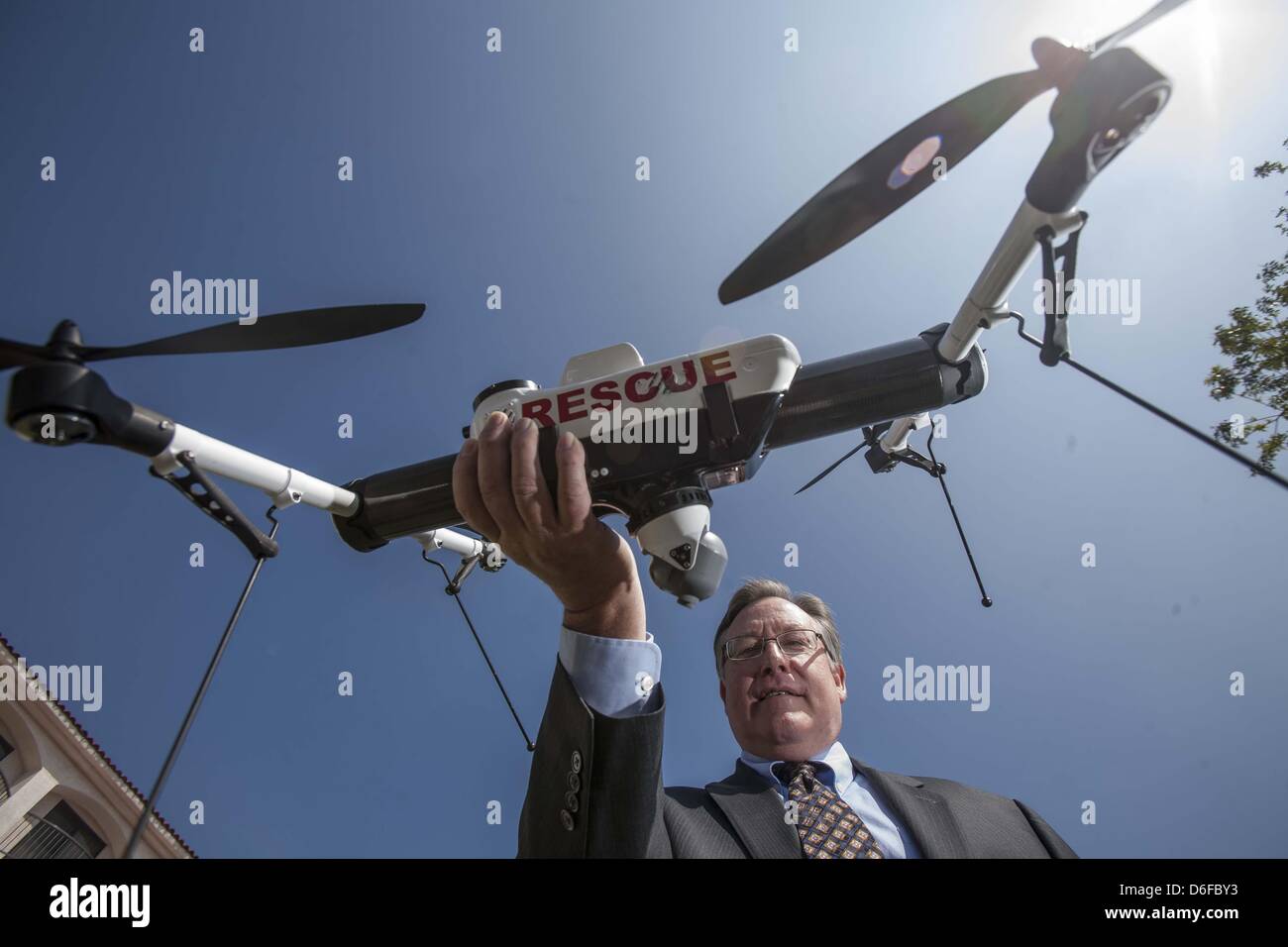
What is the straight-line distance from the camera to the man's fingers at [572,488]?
1888 millimetres

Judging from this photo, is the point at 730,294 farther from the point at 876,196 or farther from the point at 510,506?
the point at 510,506

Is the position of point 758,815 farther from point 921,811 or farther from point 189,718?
point 189,718

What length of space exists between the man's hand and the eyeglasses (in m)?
1.11

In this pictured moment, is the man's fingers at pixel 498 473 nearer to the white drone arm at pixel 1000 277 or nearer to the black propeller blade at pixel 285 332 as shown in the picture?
the black propeller blade at pixel 285 332

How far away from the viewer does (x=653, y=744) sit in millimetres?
1654

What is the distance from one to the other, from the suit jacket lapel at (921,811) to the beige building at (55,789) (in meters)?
13.9

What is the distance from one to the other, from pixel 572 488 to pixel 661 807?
1007mm

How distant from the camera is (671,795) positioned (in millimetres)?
2256

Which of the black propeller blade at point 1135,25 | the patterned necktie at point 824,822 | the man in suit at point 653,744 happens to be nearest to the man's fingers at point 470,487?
the man in suit at point 653,744

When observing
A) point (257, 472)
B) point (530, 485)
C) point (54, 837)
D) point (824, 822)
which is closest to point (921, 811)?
point (824, 822)

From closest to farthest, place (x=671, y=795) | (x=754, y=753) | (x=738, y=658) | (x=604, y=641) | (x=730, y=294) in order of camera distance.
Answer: (x=604, y=641), (x=730, y=294), (x=671, y=795), (x=754, y=753), (x=738, y=658)
